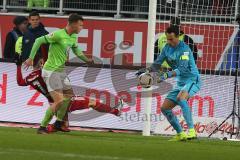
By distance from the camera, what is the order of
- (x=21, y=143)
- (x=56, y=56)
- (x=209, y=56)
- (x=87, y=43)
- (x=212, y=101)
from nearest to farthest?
(x=21, y=143) → (x=56, y=56) → (x=212, y=101) → (x=209, y=56) → (x=87, y=43)

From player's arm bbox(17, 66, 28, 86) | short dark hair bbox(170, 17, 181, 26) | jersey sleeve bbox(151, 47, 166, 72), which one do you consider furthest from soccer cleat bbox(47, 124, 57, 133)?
short dark hair bbox(170, 17, 181, 26)

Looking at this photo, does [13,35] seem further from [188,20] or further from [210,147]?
[210,147]

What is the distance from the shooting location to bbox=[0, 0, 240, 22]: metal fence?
16.3m

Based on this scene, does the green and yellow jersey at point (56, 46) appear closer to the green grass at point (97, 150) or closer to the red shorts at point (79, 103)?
the red shorts at point (79, 103)

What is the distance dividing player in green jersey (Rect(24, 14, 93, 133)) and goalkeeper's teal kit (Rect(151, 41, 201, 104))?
1.60 m

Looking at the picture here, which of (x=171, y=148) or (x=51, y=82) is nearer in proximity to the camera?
(x=171, y=148)

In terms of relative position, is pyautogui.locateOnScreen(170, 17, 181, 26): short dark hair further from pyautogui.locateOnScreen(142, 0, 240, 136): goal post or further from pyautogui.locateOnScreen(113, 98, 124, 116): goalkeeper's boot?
pyautogui.locateOnScreen(113, 98, 124, 116): goalkeeper's boot

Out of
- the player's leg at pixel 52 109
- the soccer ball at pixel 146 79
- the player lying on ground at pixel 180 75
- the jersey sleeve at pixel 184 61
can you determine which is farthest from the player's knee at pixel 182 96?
the player's leg at pixel 52 109

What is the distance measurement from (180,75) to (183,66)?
0.94ft

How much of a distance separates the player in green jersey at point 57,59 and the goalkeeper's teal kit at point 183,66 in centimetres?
160

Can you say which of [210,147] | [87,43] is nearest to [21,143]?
[210,147]

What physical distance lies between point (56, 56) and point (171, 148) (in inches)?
132

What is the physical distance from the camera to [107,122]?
15305 mm

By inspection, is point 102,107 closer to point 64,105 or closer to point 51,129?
point 64,105
